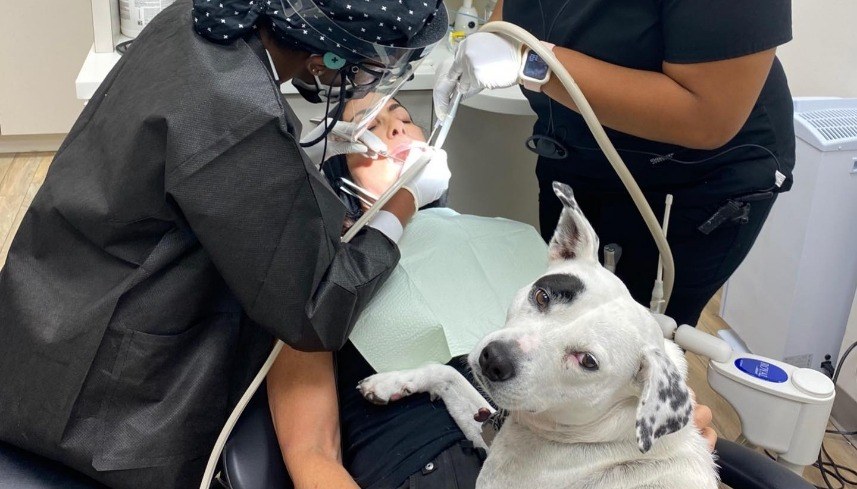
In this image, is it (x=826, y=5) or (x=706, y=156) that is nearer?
(x=706, y=156)

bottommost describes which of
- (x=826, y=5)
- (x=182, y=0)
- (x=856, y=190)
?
(x=856, y=190)

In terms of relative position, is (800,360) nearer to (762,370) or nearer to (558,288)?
(762,370)

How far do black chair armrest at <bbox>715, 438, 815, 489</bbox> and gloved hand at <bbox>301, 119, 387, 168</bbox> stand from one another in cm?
79

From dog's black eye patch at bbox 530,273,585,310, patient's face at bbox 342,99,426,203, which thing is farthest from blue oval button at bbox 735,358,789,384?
patient's face at bbox 342,99,426,203

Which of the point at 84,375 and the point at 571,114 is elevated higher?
the point at 571,114

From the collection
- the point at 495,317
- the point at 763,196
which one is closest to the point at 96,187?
the point at 495,317

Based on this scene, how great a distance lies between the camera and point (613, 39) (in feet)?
4.25

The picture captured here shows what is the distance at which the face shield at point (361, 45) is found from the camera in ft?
3.36

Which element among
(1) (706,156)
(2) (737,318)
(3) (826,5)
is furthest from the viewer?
(2) (737,318)

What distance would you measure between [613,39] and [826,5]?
4.84 ft

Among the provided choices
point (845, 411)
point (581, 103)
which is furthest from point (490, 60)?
point (845, 411)

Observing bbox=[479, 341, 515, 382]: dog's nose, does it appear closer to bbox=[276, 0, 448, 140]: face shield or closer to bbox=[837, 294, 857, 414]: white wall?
bbox=[276, 0, 448, 140]: face shield

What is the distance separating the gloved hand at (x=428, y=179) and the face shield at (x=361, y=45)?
0.16 metres

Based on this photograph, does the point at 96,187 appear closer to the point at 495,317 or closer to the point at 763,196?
the point at 495,317
